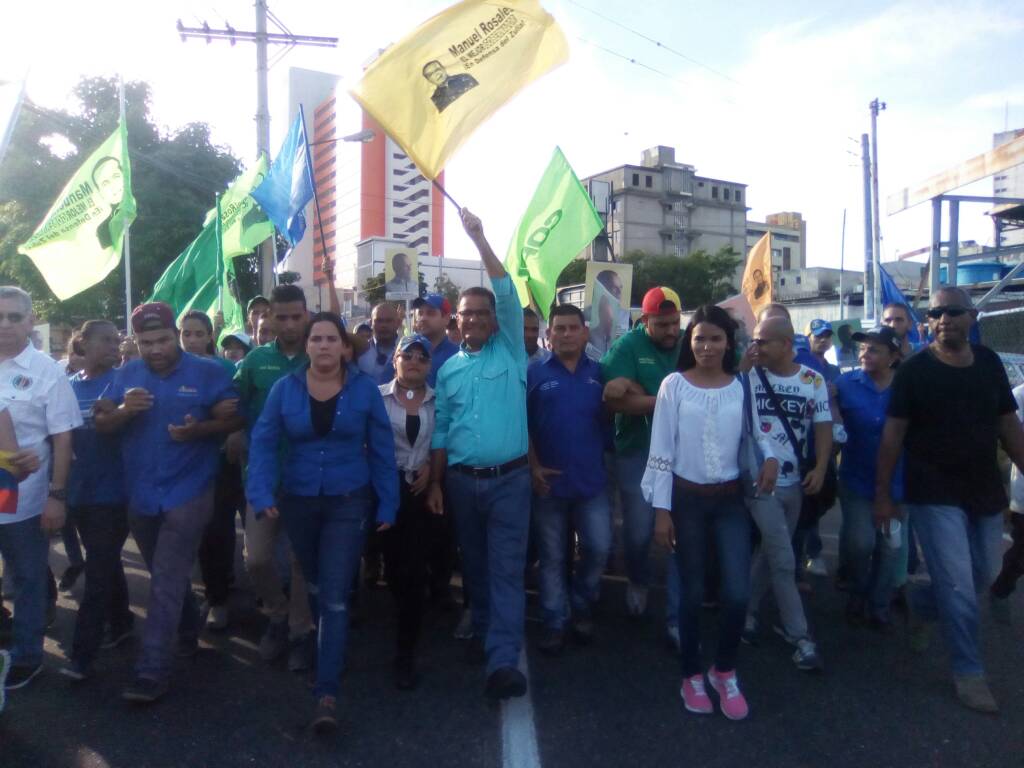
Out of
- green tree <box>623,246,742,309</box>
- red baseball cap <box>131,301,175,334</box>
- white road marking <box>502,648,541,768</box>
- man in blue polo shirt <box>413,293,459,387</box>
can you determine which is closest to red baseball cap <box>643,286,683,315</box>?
man in blue polo shirt <box>413,293,459,387</box>

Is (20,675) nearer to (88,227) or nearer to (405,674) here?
(405,674)

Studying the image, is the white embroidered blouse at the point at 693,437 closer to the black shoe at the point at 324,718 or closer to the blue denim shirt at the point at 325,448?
the blue denim shirt at the point at 325,448

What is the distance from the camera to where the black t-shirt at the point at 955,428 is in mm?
4141

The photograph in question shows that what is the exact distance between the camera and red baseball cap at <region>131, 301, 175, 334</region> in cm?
420

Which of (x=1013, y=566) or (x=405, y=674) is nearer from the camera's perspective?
(x=405, y=674)

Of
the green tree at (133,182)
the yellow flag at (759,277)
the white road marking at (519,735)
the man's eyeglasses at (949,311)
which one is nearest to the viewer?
the white road marking at (519,735)

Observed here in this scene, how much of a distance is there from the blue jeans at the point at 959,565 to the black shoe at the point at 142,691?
3.91 meters

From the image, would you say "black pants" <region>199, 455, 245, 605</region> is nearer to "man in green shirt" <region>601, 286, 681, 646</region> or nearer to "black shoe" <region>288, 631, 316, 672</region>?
"black shoe" <region>288, 631, 316, 672</region>

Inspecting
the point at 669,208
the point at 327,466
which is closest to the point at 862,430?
the point at 327,466

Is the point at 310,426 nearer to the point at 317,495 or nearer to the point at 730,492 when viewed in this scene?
the point at 317,495

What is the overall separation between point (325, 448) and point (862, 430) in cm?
328

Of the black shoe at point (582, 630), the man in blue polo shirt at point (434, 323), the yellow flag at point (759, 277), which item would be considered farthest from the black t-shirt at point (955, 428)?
the yellow flag at point (759, 277)

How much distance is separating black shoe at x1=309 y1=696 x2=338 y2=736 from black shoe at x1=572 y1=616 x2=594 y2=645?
161 cm

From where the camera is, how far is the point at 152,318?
4.23 m
